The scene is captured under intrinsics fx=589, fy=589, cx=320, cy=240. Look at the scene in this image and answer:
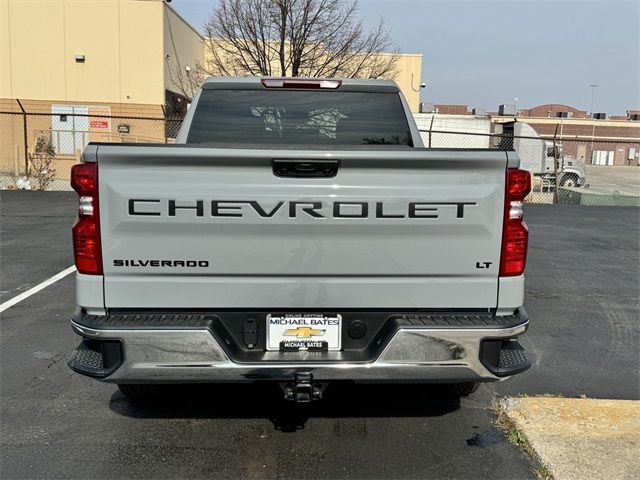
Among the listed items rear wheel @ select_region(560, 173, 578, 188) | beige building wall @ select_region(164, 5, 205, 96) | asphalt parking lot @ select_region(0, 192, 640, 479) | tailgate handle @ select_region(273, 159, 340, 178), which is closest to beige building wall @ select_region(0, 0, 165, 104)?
beige building wall @ select_region(164, 5, 205, 96)

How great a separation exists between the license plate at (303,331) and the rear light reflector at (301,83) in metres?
2.14

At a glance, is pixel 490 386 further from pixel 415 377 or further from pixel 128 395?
pixel 128 395

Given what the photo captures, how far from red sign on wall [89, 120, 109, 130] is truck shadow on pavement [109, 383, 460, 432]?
1964 cm

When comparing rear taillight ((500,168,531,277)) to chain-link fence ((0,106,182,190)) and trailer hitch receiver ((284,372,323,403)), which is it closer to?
trailer hitch receiver ((284,372,323,403))

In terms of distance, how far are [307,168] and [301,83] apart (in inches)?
69.0

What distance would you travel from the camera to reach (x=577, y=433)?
11.8 feet

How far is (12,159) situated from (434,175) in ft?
75.4

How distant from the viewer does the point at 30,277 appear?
7.35 metres

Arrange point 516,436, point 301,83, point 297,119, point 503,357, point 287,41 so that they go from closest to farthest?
point 503,357 < point 516,436 < point 301,83 < point 297,119 < point 287,41

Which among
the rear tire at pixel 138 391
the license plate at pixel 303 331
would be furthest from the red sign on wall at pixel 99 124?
the license plate at pixel 303 331

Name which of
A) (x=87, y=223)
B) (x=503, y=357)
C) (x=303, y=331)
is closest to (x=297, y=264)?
(x=303, y=331)

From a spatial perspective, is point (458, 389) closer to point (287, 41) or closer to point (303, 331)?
point (303, 331)

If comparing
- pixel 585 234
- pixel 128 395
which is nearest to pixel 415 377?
pixel 128 395

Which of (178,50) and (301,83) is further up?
(178,50)
